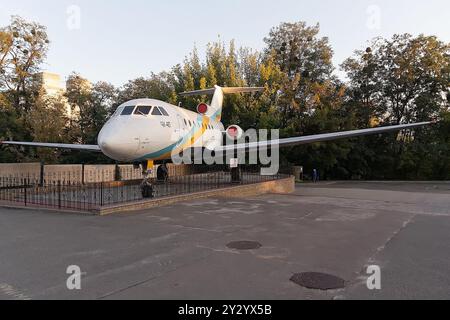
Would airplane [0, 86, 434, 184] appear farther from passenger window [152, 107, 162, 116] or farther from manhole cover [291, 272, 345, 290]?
manhole cover [291, 272, 345, 290]

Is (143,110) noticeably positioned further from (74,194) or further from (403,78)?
(403,78)

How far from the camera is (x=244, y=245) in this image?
6914 mm

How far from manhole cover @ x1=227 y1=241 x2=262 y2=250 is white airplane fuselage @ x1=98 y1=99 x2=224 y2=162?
237 inches

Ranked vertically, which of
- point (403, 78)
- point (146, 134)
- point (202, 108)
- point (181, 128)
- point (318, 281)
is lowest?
point (318, 281)

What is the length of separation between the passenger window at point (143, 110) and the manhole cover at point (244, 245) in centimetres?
765

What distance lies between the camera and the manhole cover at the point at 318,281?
4.71 m

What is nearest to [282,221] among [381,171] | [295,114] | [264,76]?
[264,76]

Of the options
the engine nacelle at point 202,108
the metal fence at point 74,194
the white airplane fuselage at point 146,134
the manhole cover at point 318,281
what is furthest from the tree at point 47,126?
the manhole cover at point 318,281

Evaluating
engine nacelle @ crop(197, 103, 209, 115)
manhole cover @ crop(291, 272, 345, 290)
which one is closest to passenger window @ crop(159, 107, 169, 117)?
engine nacelle @ crop(197, 103, 209, 115)

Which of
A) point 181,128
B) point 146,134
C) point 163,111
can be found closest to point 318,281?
point 146,134

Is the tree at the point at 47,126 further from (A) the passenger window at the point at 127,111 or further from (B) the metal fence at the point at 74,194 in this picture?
(A) the passenger window at the point at 127,111

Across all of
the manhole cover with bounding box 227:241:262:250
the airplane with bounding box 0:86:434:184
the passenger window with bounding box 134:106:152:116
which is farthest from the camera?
the passenger window with bounding box 134:106:152:116

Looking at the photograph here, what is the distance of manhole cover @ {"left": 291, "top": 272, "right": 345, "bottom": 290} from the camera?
471 cm

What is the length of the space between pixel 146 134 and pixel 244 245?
7.04 meters
